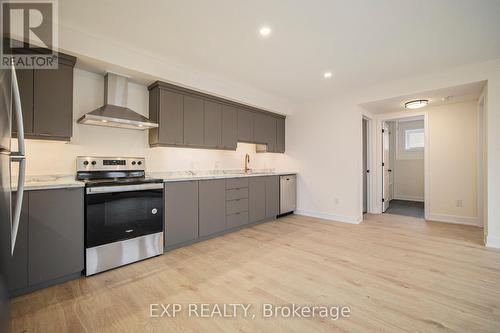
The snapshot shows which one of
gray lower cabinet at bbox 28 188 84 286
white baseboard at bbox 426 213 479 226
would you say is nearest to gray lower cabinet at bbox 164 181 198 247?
gray lower cabinet at bbox 28 188 84 286

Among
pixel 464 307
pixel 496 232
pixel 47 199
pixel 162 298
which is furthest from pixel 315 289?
pixel 496 232

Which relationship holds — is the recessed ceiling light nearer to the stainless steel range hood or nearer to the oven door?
the stainless steel range hood

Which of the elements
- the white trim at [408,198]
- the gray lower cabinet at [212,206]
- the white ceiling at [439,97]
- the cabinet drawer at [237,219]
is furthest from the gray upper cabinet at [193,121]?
the white trim at [408,198]

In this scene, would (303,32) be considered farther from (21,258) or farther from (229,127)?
(21,258)

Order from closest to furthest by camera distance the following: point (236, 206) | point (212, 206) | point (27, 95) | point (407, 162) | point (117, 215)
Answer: point (27, 95), point (117, 215), point (212, 206), point (236, 206), point (407, 162)

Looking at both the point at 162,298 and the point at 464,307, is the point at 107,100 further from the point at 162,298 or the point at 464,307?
the point at 464,307

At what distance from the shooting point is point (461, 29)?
223cm

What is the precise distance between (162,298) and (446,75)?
4.57 meters

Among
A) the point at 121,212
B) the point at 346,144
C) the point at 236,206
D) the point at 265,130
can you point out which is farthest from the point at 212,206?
the point at 346,144

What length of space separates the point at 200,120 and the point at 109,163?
1.39 m

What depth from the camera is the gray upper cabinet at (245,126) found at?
13.4 feet

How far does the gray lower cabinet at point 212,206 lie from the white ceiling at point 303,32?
1719 mm

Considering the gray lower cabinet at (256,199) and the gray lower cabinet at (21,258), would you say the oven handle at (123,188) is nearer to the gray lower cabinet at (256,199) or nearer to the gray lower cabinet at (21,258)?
the gray lower cabinet at (21,258)

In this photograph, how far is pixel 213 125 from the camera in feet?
11.9
